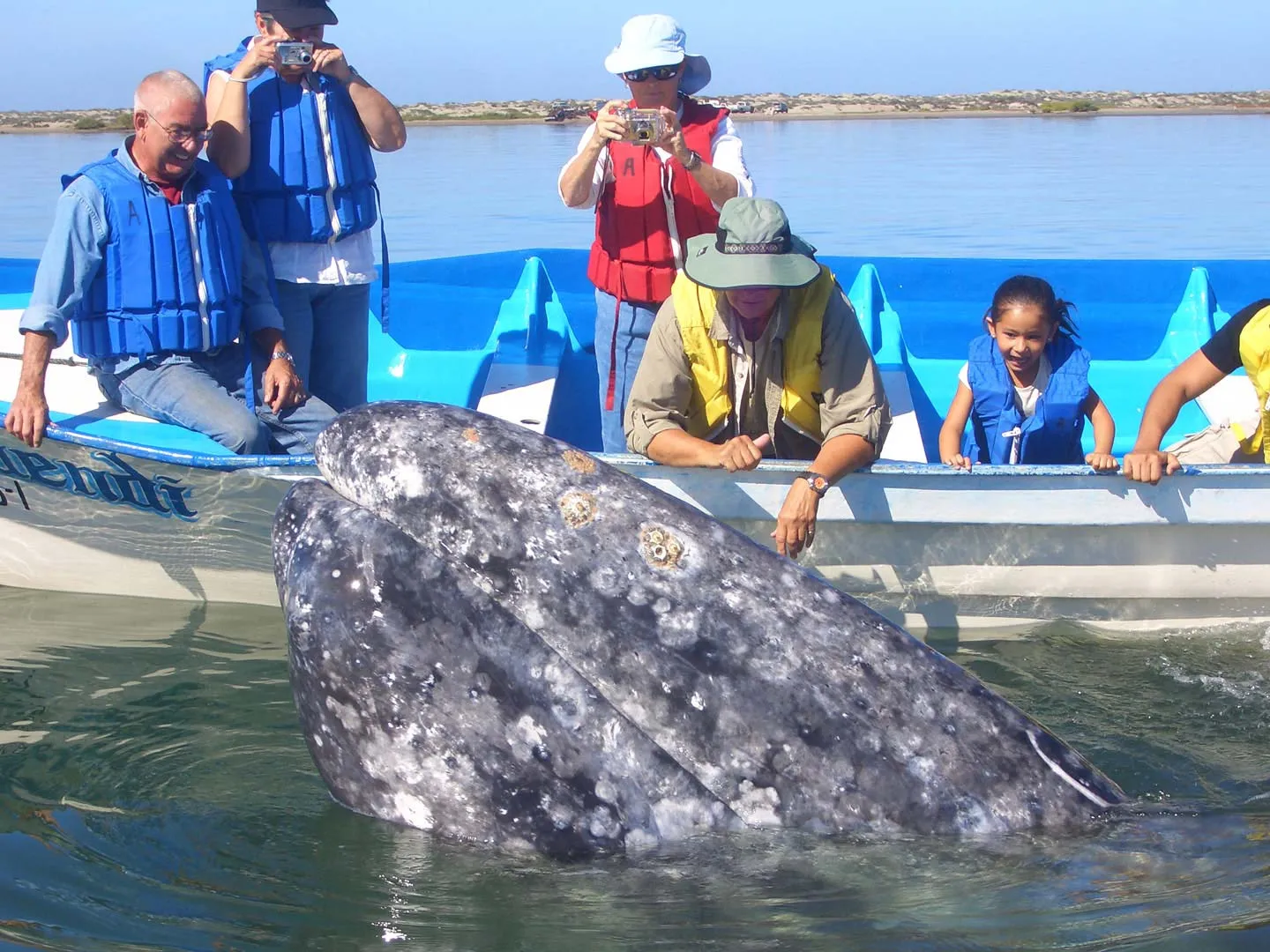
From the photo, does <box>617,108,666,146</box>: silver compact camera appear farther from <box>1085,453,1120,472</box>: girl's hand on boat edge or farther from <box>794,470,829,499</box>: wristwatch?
<box>1085,453,1120,472</box>: girl's hand on boat edge

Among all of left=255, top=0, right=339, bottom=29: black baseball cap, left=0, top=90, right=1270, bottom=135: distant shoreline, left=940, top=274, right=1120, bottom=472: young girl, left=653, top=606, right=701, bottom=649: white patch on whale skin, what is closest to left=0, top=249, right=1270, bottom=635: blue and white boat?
left=940, top=274, right=1120, bottom=472: young girl

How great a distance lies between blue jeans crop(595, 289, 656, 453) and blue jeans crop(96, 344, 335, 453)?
1300mm

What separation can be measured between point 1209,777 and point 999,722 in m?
1.47

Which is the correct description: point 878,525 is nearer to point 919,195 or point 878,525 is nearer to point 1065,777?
point 1065,777

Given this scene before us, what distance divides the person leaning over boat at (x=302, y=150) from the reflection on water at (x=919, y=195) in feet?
34.4

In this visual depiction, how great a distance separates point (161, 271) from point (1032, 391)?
384cm

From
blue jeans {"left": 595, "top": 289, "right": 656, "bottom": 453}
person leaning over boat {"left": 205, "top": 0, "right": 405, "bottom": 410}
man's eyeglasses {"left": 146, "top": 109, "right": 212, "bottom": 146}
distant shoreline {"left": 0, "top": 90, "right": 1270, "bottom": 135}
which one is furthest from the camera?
distant shoreline {"left": 0, "top": 90, "right": 1270, "bottom": 135}

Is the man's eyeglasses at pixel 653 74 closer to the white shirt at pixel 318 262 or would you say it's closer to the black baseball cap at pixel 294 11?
the black baseball cap at pixel 294 11

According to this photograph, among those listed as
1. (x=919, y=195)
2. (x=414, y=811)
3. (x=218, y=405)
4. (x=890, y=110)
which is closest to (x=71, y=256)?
(x=218, y=405)

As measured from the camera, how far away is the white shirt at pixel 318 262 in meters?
6.50

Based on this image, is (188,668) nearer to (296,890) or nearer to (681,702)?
(296,890)

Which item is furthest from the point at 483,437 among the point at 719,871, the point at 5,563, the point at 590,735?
the point at 5,563

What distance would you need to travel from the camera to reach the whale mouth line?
11.7ft

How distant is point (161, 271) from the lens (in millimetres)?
6000
